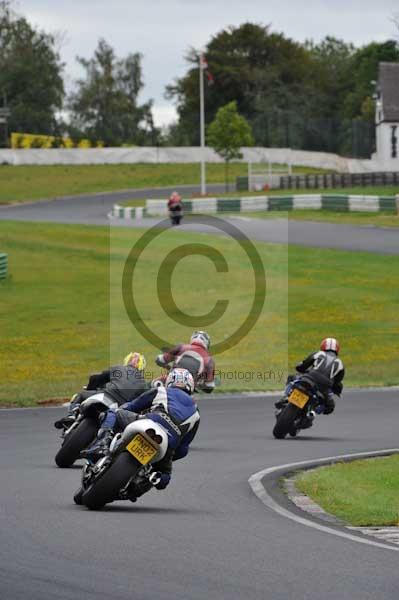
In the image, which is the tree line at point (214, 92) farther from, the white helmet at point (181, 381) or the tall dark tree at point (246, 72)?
the white helmet at point (181, 381)

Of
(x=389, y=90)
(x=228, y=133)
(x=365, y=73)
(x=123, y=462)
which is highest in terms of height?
(x=365, y=73)

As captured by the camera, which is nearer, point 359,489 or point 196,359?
point 359,489

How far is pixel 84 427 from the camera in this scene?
1285cm

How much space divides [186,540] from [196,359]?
288 inches

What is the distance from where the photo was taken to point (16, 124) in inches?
4102

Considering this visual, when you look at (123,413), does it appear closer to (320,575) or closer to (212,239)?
(320,575)

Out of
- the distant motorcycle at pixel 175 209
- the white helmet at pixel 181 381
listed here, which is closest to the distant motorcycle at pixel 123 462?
the white helmet at pixel 181 381

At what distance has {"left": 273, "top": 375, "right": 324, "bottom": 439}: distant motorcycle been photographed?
16750 mm

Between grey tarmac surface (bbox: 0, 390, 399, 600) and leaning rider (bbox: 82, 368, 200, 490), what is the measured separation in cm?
45

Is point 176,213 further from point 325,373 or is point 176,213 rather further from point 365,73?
point 365,73

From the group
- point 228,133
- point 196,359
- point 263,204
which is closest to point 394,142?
point 228,133

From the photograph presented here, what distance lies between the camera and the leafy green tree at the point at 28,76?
351ft

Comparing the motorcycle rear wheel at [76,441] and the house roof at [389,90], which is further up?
the house roof at [389,90]

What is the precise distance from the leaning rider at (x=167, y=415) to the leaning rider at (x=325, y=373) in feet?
19.1
